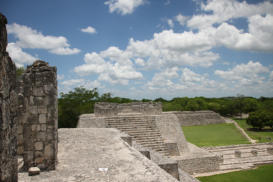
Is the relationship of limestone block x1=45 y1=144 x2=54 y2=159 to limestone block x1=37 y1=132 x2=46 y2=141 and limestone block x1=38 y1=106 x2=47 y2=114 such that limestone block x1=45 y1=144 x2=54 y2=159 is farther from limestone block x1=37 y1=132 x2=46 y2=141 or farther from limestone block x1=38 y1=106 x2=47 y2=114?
limestone block x1=38 y1=106 x2=47 y2=114

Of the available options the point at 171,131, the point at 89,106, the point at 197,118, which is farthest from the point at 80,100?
the point at 171,131

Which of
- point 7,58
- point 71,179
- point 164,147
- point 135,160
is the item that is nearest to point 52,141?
point 71,179

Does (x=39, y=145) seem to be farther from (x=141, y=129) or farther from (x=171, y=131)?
(x=171, y=131)

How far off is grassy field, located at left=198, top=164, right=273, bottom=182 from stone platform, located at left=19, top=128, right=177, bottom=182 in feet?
19.2

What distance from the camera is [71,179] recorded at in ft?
11.9

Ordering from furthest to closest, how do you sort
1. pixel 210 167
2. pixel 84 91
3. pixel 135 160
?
1. pixel 84 91
2. pixel 210 167
3. pixel 135 160

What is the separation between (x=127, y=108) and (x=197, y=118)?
18.2 m

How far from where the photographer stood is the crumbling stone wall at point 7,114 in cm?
189

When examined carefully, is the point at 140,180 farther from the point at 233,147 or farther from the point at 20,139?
the point at 233,147

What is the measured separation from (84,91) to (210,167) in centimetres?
2509

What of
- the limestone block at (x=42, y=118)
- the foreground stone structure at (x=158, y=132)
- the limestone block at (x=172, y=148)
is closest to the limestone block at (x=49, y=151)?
the limestone block at (x=42, y=118)

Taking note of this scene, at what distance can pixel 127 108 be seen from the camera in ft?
50.6

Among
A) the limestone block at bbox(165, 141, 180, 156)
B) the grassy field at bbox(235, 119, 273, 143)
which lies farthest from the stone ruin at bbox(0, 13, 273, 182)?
the grassy field at bbox(235, 119, 273, 143)

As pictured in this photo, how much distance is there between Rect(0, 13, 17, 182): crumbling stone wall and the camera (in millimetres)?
1889
